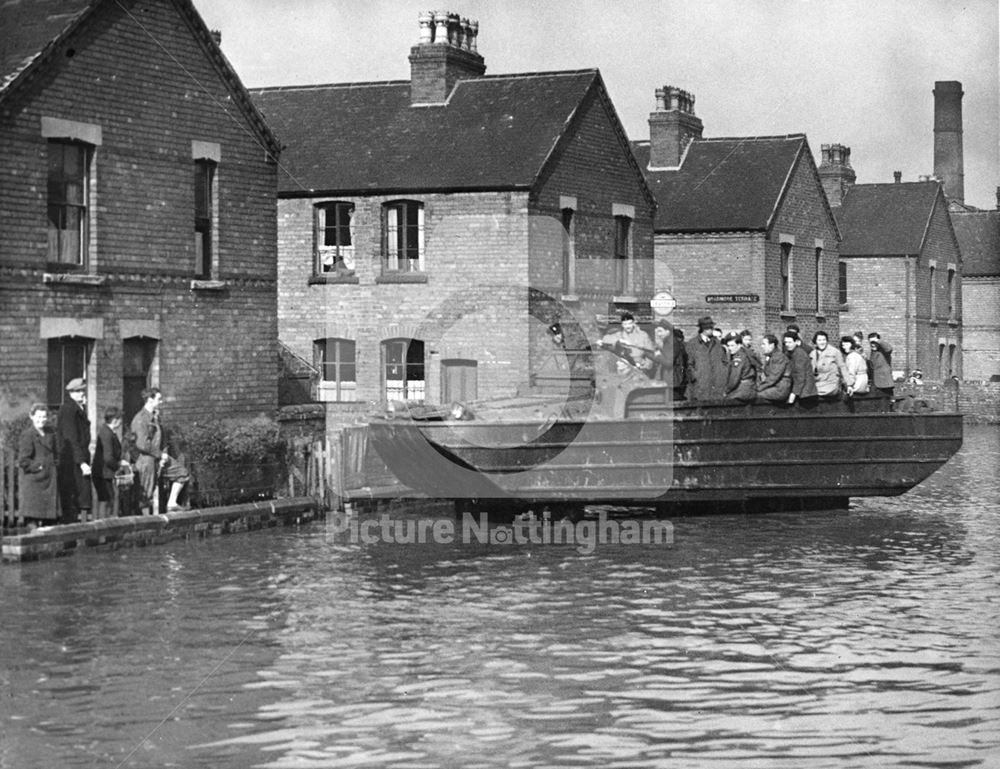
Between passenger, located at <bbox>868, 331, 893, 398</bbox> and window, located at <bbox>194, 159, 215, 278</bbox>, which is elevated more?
window, located at <bbox>194, 159, 215, 278</bbox>

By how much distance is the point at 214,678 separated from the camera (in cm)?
1168

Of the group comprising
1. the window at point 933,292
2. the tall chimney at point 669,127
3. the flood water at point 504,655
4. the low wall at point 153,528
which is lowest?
the flood water at point 504,655

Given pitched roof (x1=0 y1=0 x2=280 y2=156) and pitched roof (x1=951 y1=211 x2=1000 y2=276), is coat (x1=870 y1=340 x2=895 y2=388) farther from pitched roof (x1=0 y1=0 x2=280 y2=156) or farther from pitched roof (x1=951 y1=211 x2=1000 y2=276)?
pitched roof (x1=951 y1=211 x2=1000 y2=276)

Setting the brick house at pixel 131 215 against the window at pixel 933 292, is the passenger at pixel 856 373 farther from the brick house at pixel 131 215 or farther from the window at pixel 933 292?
the window at pixel 933 292

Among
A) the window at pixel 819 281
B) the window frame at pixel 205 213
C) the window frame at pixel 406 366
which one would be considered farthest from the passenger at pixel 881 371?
the window at pixel 819 281

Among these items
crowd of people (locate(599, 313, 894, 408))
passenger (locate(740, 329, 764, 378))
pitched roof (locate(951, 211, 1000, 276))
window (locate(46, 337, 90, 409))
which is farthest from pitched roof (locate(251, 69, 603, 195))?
pitched roof (locate(951, 211, 1000, 276))

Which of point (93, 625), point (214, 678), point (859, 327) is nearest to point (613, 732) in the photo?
point (214, 678)

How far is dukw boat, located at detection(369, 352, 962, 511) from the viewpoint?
20.5 meters

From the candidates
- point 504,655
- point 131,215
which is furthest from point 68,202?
point 504,655

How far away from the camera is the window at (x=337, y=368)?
34719 mm

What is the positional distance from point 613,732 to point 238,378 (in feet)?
50.9

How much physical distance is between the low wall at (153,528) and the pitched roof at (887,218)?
35318mm

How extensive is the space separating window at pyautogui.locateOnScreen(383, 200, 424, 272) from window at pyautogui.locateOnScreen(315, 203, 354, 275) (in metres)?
0.83

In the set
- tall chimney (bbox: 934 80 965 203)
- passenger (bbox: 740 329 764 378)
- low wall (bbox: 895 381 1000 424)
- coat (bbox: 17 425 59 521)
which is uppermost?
tall chimney (bbox: 934 80 965 203)
